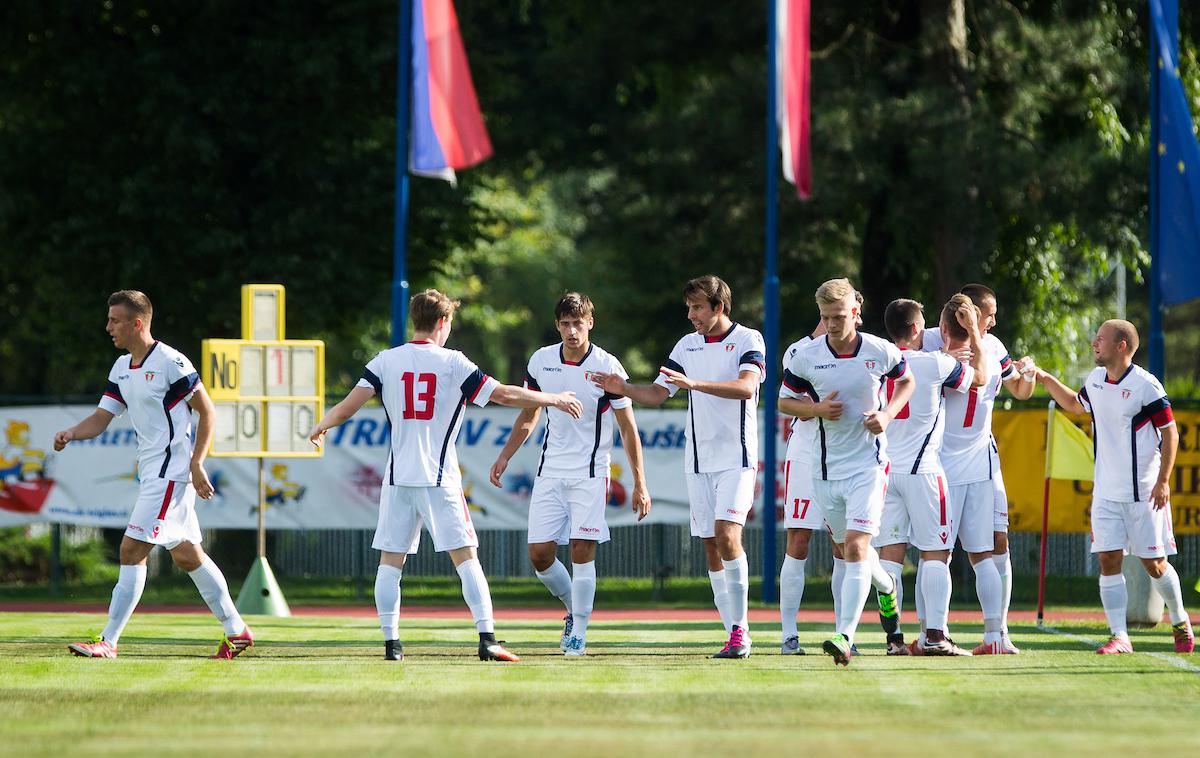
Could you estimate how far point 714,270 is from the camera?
25.6m

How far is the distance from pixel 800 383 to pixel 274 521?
31.8 feet

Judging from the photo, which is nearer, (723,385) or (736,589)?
(723,385)

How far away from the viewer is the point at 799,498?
10688 millimetres

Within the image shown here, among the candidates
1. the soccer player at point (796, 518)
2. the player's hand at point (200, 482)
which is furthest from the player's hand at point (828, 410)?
the player's hand at point (200, 482)

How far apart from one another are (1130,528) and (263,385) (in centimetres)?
824

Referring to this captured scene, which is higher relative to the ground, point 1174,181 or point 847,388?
point 1174,181

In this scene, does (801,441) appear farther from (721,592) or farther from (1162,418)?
(1162,418)

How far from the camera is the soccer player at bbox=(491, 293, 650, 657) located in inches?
420

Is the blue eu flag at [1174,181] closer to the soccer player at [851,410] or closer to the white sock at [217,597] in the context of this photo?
the soccer player at [851,410]

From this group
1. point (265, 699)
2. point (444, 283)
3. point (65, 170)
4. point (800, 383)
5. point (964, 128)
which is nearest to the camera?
point (265, 699)

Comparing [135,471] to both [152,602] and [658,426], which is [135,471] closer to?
[152,602]

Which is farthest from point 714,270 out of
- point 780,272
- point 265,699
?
point 265,699

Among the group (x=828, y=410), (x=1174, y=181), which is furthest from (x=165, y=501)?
(x=1174, y=181)

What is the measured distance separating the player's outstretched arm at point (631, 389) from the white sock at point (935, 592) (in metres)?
2.03
